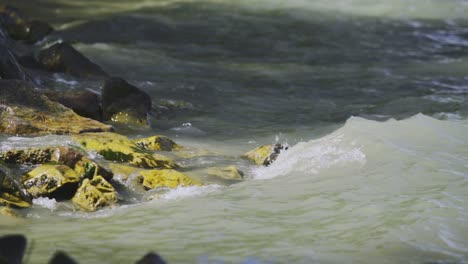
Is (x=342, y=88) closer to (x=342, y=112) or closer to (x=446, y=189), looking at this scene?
(x=342, y=112)

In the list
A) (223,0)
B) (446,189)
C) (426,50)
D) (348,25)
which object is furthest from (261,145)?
(223,0)

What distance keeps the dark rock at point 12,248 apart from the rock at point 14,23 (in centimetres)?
965

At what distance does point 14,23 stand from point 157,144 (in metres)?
6.29

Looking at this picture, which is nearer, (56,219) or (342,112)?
(56,219)

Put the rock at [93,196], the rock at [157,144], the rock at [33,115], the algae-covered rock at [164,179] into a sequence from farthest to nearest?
the rock at [157,144] < the rock at [33,115] < the algae-covered rock at [164,179] < the rock at [93,196]

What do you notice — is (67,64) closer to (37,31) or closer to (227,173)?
(37,31)

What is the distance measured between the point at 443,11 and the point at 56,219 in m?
12.4

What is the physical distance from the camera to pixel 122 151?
20.8 ft

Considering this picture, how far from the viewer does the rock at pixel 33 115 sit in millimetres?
6652

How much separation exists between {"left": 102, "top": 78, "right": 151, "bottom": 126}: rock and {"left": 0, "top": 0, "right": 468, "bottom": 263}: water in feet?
0.62

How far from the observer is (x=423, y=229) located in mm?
4633

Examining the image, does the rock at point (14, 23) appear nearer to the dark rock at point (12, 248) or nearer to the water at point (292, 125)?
the water at point (292, 125)

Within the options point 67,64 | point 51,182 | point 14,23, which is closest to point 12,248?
point 51,182

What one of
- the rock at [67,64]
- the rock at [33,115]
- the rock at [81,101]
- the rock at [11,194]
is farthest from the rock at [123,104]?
the rock at [11,194]
